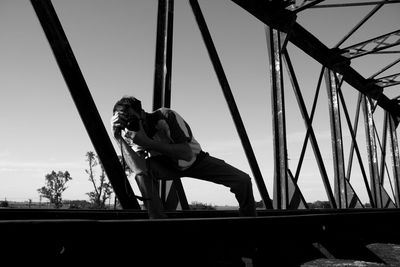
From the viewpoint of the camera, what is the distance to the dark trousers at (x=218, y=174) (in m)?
2.31

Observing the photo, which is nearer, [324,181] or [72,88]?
[72,88]

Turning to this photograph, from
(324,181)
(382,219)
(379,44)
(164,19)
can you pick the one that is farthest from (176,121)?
(379,44)

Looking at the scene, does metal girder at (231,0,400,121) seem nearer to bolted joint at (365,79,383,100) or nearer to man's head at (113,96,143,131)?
bolted joint at (365,79,383,100)

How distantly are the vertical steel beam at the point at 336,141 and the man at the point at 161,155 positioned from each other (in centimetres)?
690

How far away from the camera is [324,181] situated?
23.5ft

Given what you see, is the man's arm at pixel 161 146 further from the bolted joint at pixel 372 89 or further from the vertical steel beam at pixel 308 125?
the bolted joint at pixel 372 89

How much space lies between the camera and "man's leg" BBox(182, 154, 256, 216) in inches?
91.4

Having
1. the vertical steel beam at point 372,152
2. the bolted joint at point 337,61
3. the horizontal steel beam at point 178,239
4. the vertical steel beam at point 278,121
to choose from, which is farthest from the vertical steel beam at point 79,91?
the vertical steel beam at point 372,152

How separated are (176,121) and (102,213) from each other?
1045mm

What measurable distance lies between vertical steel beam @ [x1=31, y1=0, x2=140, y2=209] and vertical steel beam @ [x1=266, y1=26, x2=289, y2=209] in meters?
3.42

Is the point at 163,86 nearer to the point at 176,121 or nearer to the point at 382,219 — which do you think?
the point at 176,121

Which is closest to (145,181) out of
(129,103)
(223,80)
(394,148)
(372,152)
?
(129,103)

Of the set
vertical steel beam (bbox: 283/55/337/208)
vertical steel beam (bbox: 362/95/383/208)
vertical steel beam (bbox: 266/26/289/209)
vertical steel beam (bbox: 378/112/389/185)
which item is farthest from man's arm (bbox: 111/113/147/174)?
vertical steel beam (bbox: 378/112/389/185)

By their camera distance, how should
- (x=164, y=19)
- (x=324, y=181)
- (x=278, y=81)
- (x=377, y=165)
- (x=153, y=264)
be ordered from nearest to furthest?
(x=153, y=264)
(x=164, y=19)
(x=278, y=81)
(x=324, y=181)
(x=377, y=165)
